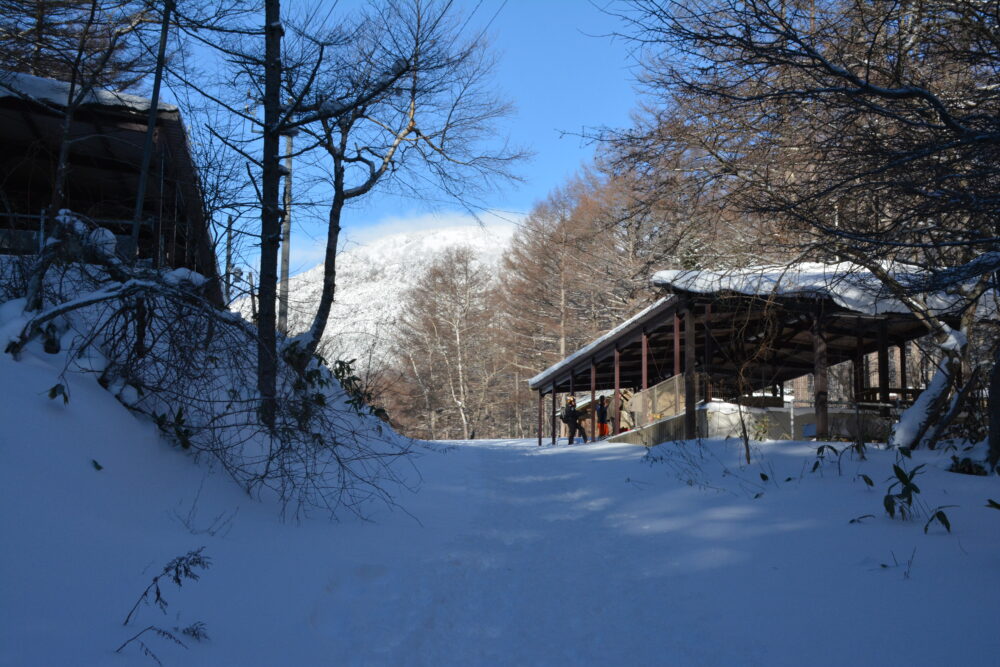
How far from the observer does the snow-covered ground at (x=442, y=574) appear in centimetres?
314

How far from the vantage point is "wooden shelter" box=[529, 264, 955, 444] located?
35.5 feet

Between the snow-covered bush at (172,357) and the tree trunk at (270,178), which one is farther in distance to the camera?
the tree trunk at (270,178)

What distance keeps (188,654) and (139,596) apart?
1.56 feet

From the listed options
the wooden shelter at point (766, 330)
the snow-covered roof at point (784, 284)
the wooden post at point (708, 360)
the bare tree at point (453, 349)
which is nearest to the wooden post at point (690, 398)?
the wooden shelter at point (766, 330)

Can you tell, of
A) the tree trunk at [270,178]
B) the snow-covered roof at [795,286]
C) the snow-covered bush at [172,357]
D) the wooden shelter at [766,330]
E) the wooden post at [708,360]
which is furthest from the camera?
the wooden post at [708,360]

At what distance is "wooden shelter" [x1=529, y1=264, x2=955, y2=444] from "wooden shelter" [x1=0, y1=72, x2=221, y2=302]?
7.68 meters

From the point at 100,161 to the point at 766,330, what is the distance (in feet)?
41.7

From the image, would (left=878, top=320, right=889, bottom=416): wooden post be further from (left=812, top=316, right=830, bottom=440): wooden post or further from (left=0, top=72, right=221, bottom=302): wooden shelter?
(left=0, top=72, right=221, bottom=302): wooden shelter

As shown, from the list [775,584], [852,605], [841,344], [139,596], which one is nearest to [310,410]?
[139,596]

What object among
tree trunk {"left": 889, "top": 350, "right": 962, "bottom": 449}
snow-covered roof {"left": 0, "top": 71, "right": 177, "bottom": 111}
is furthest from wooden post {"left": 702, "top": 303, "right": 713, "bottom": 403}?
snow-covered roof {"left": 0, "top": 71, "right": 177, "bottom": 111}

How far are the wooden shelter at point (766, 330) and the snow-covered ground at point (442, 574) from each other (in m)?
2.60

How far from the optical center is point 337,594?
3.99 metres

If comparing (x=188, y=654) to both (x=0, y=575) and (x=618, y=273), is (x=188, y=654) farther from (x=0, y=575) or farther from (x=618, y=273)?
(x=618, y=273)

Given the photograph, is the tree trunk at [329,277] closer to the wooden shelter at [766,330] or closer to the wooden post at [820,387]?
the wooden shelter at [766,330]
